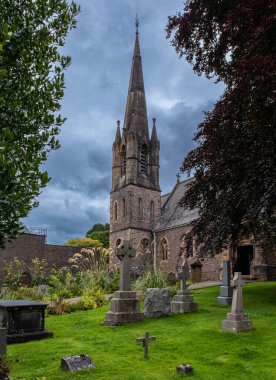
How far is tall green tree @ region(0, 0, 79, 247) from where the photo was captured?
4426 mm

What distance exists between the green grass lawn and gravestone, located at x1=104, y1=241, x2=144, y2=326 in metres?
0.33

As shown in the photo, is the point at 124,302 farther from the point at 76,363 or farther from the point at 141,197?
the point at 141,197

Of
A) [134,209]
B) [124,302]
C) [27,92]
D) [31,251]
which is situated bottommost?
[124,302]

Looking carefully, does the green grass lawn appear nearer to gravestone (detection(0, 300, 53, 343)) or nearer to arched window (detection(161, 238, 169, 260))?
gravestone (detection(0, 300, 53, 343))

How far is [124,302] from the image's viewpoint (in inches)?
425

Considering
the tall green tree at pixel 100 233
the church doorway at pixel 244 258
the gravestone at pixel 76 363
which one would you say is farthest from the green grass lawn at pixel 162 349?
the tall green tree at pixel 100 233

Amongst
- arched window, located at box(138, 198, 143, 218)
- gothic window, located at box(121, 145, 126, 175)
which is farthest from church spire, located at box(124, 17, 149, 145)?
arched window, located at box(138, 198, 143, 218)

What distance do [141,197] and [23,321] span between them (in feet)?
88.9

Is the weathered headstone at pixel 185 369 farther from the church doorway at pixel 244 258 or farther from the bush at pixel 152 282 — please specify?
the church doorway at pixel 244 258

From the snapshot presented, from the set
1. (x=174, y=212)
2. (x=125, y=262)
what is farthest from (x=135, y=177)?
(x=125, y=262)

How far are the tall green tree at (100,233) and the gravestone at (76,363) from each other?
1862 inches

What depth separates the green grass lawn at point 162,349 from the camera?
6035 mm

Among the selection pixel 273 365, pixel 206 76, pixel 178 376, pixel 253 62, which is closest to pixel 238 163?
pixel 253 62

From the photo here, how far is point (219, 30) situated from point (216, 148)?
5.19m
